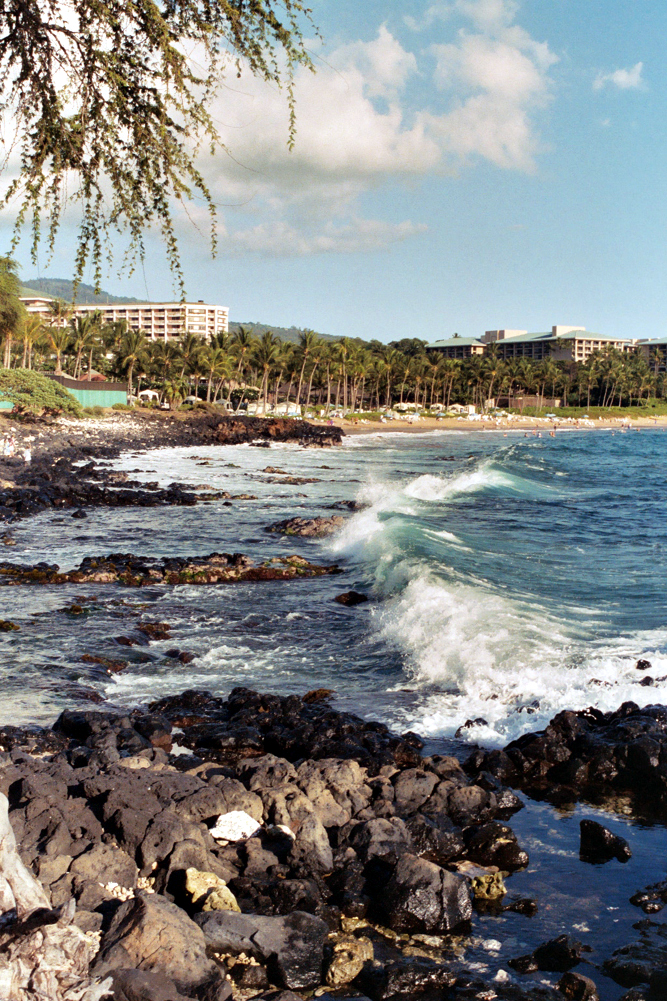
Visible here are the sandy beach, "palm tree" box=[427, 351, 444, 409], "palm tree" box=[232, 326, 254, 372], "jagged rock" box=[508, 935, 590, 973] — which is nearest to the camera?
"jagged rock" box=[508, 935, 590, 973]

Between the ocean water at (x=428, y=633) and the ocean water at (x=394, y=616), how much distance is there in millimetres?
47

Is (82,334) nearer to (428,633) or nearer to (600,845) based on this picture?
(428,633)

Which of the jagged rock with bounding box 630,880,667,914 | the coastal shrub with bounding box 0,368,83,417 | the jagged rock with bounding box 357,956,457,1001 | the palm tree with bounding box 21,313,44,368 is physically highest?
the palm tree with bounding box 21,313,44,368

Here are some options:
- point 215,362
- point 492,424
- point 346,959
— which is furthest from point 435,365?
point 346,959

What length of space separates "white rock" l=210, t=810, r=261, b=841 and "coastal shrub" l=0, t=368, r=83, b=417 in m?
54.1

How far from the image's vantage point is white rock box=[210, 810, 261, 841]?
6473 millimetres

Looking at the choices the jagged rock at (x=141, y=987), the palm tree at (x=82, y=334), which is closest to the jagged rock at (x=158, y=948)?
the jagged rock at (x=141, y=987)

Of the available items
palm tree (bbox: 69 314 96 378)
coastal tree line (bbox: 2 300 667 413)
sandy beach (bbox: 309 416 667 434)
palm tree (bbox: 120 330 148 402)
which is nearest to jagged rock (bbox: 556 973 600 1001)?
coastal tree line (bbox: 2 300 667 413)

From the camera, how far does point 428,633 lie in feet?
43.7

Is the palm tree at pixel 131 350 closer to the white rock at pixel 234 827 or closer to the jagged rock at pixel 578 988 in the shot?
the white rock at pixel 234 827

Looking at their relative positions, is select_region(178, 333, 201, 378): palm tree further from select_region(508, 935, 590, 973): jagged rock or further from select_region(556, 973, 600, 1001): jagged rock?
select_region(556, 973, 600, 1001): jagged rock

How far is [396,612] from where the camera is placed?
14.9 m

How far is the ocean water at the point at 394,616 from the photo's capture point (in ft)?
35.2

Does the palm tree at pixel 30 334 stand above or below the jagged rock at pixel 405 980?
above
